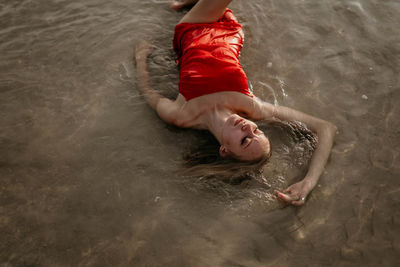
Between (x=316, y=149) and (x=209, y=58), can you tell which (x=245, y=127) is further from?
(x=209, y=58)

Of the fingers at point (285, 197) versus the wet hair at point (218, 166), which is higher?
the wet hair at point (218, 166)

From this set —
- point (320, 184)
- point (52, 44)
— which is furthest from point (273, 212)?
point (52, 44)

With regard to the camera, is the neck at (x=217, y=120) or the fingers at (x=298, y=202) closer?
the fingers at (x=298, y=202)

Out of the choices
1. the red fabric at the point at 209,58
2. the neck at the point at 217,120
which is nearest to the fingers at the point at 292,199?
the neck at the point at 217,120

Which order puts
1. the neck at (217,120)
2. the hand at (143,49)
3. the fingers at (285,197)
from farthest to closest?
the hand at (143,49) < the neck at (217,120) < the fingers at (285,197)

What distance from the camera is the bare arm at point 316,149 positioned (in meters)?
3.18

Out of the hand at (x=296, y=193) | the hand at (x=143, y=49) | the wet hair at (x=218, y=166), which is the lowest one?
the hand at (x=296, y=193)

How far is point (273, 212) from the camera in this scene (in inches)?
124

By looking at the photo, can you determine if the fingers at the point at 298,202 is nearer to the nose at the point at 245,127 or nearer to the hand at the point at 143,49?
the nose at the point at 245,127

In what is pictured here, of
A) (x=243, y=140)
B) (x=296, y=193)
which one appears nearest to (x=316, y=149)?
(x=296, y=193)

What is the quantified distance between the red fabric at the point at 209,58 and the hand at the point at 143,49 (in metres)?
0.36

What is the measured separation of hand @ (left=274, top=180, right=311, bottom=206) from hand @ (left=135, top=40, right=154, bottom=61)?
92.8 inches

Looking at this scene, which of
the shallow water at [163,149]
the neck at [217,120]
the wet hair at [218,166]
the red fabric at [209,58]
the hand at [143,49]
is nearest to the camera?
the shallow water at [163,149]

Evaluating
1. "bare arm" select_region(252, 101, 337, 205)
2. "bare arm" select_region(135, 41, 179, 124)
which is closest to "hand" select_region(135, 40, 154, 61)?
"bare arm" select_region(135, 41, 179, 124)
